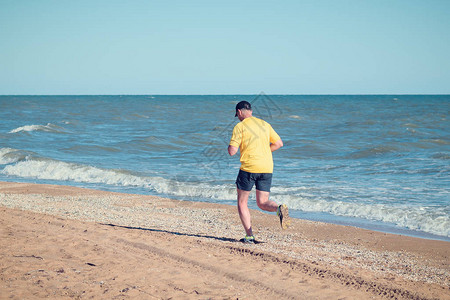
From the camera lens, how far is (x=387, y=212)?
8.42 meters

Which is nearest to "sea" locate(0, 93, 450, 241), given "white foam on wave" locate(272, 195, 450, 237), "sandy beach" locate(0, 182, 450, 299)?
"white foam on wave" locate(272, 195, 450, 237)

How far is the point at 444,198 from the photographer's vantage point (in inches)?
Answer: 368

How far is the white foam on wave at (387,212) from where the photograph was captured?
759cm

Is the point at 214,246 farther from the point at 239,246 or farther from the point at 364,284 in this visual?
the point at 364,284

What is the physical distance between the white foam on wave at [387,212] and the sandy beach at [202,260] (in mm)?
1011

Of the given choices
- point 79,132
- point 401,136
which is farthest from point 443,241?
point 79,132

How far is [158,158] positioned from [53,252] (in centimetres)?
1219

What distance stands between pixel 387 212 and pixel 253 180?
13.8ft

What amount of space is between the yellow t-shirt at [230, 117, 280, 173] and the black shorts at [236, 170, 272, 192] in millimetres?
53

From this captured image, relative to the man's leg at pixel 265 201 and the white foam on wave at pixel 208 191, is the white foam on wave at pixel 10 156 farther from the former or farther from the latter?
the man's leg at pixel 265 201

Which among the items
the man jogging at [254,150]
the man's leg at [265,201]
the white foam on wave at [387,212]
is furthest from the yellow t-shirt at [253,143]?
the white foam on wave at [387,212]

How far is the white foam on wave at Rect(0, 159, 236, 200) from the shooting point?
35.2 ft

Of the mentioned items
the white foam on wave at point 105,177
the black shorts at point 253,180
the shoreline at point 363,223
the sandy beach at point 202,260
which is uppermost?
the black shorts at point 253,180

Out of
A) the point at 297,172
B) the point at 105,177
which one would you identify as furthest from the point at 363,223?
the point at 105,177
